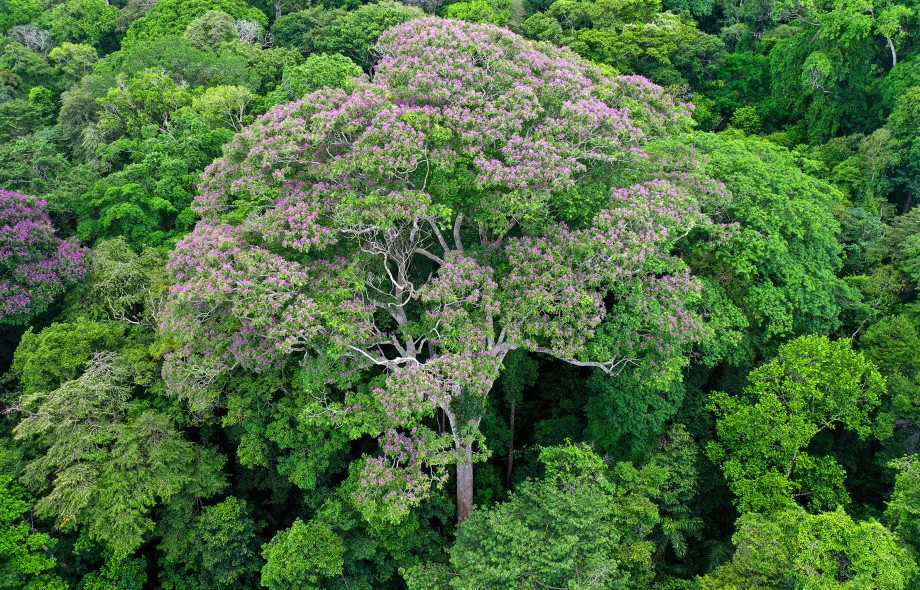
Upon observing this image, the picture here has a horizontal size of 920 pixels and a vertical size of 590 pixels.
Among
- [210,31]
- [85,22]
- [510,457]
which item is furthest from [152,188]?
[85,22]

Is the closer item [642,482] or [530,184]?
[530,184]

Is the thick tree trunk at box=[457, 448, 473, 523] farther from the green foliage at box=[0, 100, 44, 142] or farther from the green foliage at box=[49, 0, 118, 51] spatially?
the green foliage at box=[49, 0, 118, 51]

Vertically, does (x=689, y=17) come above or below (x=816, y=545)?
above

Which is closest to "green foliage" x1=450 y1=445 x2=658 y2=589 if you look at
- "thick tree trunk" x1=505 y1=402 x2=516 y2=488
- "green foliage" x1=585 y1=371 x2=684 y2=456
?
"green foliage" x1=585 y1=371 x2=684 y2=456

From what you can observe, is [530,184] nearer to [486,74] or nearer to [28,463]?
[486,74]

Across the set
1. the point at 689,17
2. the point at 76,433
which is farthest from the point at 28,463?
the point at 689,17

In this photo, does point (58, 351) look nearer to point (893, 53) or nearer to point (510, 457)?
point (510, 457)
